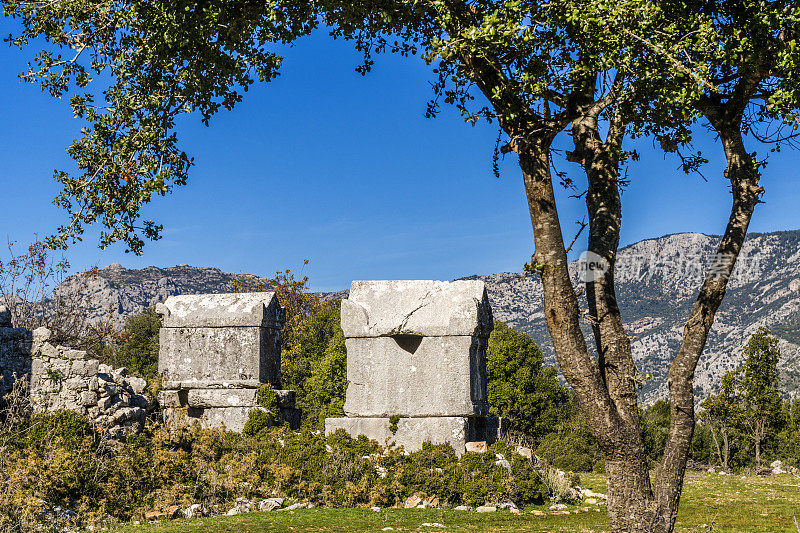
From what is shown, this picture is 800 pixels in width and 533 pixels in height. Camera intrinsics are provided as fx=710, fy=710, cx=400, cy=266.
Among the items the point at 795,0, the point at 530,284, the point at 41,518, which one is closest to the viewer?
the point at 795,0

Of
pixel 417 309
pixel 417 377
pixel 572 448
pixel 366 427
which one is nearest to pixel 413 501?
pixel 366 427

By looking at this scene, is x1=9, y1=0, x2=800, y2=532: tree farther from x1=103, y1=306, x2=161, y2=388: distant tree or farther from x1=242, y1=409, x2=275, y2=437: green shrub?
x1=103, y1=306, x2=161, y2=388: distant tree

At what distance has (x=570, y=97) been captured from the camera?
682cm

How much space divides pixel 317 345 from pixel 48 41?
65.9 ft

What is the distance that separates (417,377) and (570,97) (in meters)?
6.08

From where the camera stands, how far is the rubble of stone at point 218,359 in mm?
12828

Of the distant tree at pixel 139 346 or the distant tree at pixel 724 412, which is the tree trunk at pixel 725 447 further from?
the distant tree at pixel 139 346

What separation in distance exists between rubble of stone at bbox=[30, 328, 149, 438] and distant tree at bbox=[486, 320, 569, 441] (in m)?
11.2

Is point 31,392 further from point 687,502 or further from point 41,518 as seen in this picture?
point 687,502

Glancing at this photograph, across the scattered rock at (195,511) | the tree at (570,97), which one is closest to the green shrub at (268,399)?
the scattered rock at (195,511)

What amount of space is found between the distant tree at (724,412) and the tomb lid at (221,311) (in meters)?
15.3

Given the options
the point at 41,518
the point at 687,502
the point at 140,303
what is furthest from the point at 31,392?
the point at 140,303

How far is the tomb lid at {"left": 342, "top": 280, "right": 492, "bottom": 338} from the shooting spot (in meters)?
11.6

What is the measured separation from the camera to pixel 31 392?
11281 millimetres
